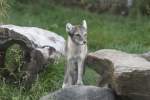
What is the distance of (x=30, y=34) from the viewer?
341 inches

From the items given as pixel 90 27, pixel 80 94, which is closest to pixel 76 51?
pixel 80 94

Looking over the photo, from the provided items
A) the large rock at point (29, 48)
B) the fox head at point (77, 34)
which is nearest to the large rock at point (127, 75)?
the fox head at point (77, 34)

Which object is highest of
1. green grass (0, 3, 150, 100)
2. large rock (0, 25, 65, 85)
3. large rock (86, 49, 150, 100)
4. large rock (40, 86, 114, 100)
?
green grass (0, 3, 150, 100)

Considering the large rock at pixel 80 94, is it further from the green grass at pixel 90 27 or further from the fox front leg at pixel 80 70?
the green grass at pixel 90 27

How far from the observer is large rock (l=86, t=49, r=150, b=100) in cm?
715

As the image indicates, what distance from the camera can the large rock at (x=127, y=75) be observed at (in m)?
7.15

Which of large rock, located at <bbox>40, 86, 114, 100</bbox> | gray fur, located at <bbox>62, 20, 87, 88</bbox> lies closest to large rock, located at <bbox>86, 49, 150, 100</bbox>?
large rock, located at <bbox>40, 86, 114, 100</bbox>

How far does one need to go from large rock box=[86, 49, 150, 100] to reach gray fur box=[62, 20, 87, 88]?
0.30m

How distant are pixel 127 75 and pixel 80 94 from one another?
2.25 ft

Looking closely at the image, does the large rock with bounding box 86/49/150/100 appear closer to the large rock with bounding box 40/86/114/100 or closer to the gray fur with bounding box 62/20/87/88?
the large rock with bounding box 40/86/114/100

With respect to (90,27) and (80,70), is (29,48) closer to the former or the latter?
(80,70)

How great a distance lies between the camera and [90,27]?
43.5 feet

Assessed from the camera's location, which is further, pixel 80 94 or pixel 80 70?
pixel 80 70

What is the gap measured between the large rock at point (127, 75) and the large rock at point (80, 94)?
194 millimetres
